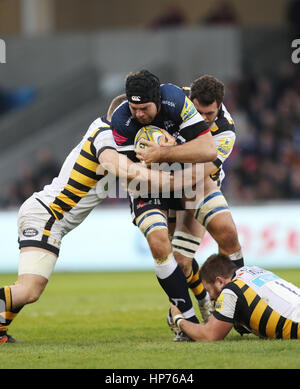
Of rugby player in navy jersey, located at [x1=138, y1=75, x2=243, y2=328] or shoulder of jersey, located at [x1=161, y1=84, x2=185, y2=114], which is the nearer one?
shoulder of jersey, located at [x1=161, y1=84, x2=185, y2=114]

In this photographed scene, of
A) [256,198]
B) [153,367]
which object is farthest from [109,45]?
[153,367]

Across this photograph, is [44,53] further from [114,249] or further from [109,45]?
[114,249]

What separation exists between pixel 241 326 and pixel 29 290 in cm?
190

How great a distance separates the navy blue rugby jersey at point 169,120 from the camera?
7812 mm

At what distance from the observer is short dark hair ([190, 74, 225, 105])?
8.59 m

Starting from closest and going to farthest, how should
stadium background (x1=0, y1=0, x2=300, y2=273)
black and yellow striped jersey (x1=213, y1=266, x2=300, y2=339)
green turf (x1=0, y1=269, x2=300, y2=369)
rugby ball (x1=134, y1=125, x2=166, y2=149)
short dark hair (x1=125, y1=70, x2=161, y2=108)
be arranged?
1. green turf (x1=0, y1=269, x2=300, y2=369)
2. black and yellow striped jersey (x1=213, y1=266, x2=300, y2=339)
3. short dark hair (x1=125, y1=70, x2=161, y2=108)
4. rugby ball (x1=134, y1=125, x2=166, y2=149)
5. stadium background (x1=0, y1=0, x2=300, y2=273)

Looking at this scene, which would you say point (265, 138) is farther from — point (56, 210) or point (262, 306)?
point (262, 306)

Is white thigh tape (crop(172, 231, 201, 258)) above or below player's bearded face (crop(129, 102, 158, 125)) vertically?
below

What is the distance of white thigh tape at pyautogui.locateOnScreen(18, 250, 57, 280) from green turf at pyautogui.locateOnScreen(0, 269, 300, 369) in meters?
0.65

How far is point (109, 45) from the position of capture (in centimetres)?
2431

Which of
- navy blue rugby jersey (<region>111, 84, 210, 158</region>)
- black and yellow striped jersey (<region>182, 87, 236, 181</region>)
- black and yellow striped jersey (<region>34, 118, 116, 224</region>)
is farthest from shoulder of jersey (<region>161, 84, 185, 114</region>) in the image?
black and yellow striped jersey (<region>182, 87, 236, 181</region>)

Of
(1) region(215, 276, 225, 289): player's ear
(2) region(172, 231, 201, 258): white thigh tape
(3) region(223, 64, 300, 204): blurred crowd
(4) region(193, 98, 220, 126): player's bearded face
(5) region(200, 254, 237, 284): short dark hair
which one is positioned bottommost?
(3) region(223, 64, 300, 204): blurred crowd

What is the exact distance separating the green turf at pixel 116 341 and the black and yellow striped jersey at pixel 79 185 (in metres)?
1.22

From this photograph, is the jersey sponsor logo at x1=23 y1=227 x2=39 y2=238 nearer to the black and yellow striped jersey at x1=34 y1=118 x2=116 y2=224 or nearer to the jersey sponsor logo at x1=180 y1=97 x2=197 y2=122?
the black and yellow striped jersey at x1=34 y1=118 x2=116 y2=224
